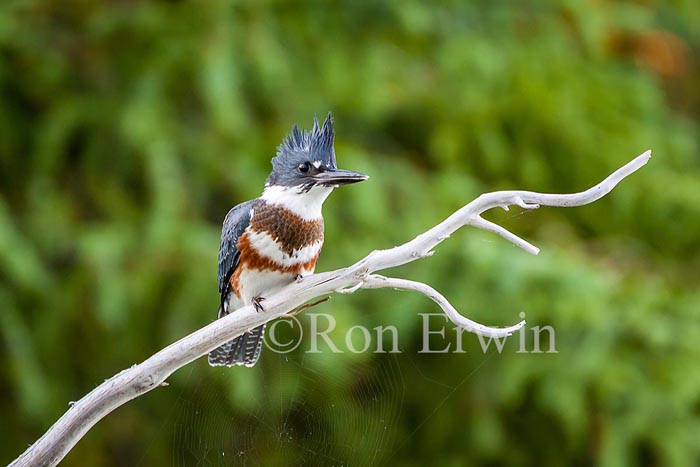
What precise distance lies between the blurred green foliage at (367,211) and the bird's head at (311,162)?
1579 mm

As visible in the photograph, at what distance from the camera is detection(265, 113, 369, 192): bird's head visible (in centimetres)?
150

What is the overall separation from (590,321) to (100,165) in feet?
7.26

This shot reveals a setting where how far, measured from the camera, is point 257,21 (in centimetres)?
399

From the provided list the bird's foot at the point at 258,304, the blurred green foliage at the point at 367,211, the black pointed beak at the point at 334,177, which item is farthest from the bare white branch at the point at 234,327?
the blurred green foliage at the point at 367,211

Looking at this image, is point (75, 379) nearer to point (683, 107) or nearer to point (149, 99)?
point (149, 99)

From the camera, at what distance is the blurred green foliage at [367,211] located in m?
3.60

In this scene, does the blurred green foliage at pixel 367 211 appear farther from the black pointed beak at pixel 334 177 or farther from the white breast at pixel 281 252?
the black pointed beak at pixel 334 177

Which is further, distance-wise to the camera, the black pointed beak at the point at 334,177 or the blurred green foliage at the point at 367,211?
the blurred green foliage at the point at 367,211

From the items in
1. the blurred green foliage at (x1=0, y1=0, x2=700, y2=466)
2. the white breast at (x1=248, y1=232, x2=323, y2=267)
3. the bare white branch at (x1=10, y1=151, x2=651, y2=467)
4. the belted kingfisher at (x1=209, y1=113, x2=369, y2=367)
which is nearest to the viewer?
the bare white branch at (x1=10, y1=151, x2=651, y2=467)

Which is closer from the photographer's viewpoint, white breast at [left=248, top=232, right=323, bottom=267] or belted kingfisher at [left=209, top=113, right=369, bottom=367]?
belted kingfisher at [left=209, top=113, right=369, bottom=367]

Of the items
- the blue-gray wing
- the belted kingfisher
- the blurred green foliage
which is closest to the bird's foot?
the belted kingfisher

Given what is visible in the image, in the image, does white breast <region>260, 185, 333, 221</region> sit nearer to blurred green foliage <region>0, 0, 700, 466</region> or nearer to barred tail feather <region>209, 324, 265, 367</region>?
barred tail feather <region>209, 324, 265, 367</region>

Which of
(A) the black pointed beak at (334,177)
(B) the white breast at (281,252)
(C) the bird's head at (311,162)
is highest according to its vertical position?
(C) the bird's head at (311,162)

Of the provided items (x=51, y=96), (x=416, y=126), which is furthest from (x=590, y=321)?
(x=51, y=96)
